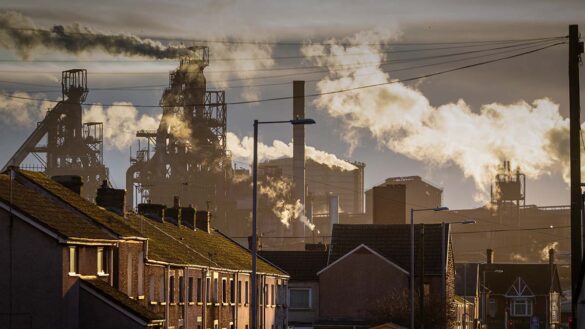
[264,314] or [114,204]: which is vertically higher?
[114,204]

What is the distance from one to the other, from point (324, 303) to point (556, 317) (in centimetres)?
4296

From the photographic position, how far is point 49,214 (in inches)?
1938

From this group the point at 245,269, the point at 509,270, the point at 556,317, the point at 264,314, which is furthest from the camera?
the point at 509,270

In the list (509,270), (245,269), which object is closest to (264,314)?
(245,269)

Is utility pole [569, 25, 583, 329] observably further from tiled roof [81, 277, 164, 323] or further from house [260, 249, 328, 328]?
house [260, 249, 328, 328]

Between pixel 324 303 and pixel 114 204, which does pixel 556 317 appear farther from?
pixel 114 204

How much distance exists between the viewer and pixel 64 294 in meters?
46.5

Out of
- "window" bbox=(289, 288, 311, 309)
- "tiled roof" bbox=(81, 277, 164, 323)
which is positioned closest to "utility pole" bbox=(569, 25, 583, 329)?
"tiled roof" bbox=(81, 277, 164, 323)

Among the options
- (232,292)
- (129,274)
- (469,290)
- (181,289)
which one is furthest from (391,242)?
(129,274)

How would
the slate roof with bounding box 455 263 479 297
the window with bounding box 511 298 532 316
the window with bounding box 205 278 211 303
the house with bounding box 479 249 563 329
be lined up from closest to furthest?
1. the window with bounding box 205 278 211 303
2. the slate roof with bounding box 455 263 479 297
3. the house with bounding box 479 249 563 329
4. the window with bounding box 511 298 532 316

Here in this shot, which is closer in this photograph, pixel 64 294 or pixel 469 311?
pixel 64 294

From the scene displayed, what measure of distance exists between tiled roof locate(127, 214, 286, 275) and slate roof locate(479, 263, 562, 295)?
6807 centimetres

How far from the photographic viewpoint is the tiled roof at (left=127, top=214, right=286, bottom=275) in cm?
6141

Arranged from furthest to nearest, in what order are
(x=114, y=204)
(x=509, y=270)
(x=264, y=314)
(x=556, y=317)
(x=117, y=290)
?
(x=509, y=270) → (x=556, y=317) → (x=264, y=314) → (x=114, y=204) → (x=117, y=290)
